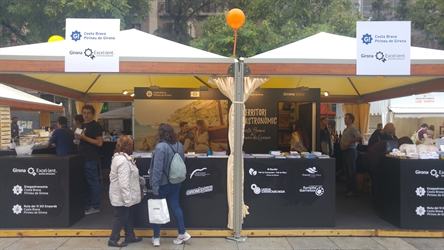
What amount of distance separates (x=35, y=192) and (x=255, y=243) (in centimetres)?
341

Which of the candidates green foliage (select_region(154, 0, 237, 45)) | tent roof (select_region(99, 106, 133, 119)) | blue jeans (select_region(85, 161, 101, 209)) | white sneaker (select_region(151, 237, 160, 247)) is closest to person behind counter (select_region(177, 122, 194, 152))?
blue jeans (select_region(85, 161, 101, 209))

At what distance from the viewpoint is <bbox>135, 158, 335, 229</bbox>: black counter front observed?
5.21m

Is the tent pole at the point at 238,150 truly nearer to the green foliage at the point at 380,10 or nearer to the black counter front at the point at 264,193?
the black counter front at the point at 264,193

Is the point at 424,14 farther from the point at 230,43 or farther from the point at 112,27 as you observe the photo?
the point at 112,27

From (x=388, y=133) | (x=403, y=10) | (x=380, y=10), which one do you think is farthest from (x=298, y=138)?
(x=380, y=10)

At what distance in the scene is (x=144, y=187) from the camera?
4883mm

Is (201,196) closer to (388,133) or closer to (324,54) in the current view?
(324,54)

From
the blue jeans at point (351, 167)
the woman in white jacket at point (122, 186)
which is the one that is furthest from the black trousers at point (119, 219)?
the blue jeans at point (351, 167)

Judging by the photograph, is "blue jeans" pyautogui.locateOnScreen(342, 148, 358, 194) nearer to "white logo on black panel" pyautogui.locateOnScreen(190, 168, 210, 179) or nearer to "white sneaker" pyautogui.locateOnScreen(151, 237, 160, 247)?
"white logo on black panel" pyautogui.locateOnScreen(190, 168, 210, 179)

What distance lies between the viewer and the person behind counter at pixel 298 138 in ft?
26.1

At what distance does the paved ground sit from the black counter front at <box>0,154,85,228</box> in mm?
289

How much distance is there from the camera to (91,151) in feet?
20.1

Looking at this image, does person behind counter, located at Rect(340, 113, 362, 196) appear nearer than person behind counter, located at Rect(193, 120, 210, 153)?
Yes

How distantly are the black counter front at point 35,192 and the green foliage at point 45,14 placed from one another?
9.62m
